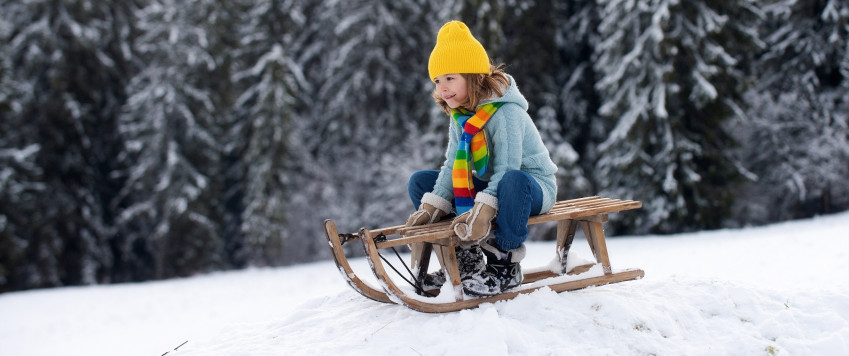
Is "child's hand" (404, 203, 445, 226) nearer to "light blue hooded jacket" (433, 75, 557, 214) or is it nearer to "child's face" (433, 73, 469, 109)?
"light blue hooded jacket" (433, 75, 557, 214)

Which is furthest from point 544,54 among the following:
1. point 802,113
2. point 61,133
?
point 61,133

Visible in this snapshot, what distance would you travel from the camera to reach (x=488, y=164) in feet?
12.7

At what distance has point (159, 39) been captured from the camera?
1659cm

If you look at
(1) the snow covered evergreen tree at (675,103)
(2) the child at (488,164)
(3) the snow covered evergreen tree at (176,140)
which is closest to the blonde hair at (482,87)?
(2) the child at (488,164)

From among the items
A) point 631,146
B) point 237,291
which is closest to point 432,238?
point 237,291

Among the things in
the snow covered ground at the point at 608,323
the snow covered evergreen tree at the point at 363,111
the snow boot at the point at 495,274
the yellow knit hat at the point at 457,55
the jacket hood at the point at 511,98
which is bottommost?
the snow covered ground at the point at 608,323

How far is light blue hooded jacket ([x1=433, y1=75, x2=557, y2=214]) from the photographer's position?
12.0 feet

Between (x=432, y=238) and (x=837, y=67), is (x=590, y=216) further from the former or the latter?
(x=837, y=67)

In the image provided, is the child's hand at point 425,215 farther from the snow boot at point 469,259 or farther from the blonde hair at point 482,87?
the blonde hair at point 482,87

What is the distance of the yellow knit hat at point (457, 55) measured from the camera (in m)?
3.74

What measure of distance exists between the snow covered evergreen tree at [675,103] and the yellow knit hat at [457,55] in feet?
26.7

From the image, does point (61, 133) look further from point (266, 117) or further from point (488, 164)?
point (488, 164)

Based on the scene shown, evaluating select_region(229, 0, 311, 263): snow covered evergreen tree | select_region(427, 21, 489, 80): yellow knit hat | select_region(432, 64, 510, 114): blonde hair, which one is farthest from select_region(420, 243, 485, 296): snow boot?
select_region(229, 0, 311, 263): snow covered evergreen tree

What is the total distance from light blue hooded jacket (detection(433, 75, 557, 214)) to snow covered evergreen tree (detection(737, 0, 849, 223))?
10.3m
